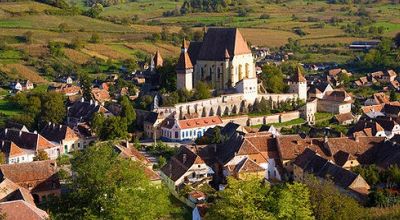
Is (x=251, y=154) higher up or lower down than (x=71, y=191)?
lower down

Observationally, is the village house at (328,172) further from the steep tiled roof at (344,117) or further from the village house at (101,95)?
the village house at (101,95)

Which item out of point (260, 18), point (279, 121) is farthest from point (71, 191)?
point (260, 18)

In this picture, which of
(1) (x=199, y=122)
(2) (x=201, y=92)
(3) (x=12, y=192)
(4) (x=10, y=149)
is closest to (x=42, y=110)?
(4) (x=10, y=149)

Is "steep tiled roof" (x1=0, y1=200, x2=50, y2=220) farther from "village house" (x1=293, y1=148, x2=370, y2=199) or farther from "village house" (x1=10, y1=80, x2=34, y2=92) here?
"village house" (x1=10, y1=80, x2=34, y2=92)

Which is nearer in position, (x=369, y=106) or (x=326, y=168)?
(x=326, y=168)

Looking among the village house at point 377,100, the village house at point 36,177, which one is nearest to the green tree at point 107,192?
the village house at point 36,177

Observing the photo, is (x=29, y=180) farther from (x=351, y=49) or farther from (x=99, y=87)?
(x=351, y=49)
